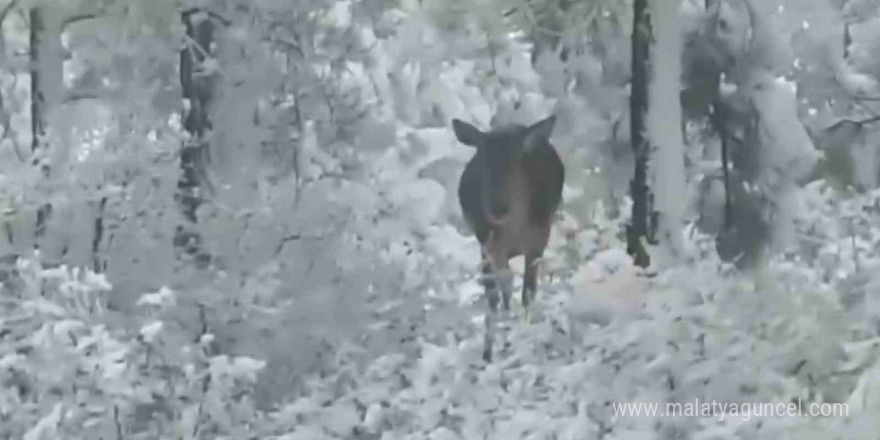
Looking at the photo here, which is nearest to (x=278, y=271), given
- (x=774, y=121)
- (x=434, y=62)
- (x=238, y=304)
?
(x=238, y=304)

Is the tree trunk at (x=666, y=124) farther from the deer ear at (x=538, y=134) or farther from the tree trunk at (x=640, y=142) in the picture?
the deer ear at (x=538, y=134)

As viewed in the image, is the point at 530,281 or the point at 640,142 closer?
the point at 530,281

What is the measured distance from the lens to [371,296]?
4680 millimetres

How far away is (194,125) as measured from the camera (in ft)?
15.3

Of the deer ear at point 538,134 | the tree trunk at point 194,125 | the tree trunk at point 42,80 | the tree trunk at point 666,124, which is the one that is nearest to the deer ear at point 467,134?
the deer ear at point 538,134

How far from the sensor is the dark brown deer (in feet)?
15.1

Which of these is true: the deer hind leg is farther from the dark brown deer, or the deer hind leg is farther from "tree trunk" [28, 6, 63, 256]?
"tree trunk" [28, 6, 63, 256]

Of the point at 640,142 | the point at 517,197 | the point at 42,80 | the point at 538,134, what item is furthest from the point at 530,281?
the point at 42,80

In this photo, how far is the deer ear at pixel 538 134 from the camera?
4613 millimetres

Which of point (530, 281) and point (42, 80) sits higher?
point (42, 80)

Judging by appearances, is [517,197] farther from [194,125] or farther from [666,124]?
[194,125]

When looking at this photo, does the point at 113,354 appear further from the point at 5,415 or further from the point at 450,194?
the point at 450,194

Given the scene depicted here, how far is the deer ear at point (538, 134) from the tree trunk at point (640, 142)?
270 mm

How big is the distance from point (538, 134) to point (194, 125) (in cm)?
103
